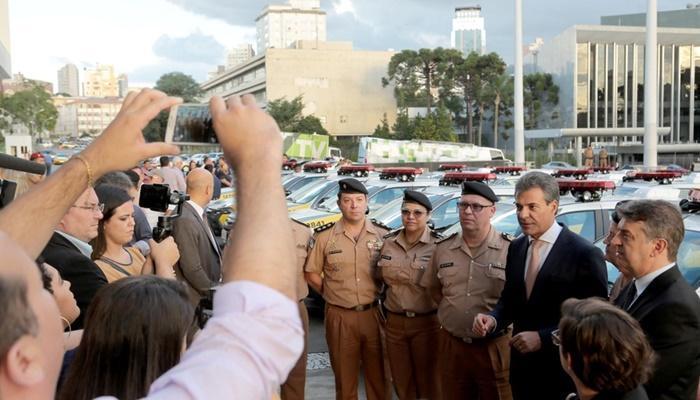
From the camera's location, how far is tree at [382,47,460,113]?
220ft

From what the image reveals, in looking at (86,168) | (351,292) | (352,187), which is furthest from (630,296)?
(86,168)

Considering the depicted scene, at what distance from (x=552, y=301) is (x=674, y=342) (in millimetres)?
1044

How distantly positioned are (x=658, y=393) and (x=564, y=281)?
1.05m

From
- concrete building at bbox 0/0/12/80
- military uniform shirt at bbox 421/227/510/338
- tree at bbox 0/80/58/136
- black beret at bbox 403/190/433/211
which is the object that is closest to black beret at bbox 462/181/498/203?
military uniform shirt at bbox 421/227/510/338

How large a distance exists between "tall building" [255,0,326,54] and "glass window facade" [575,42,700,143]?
424 feet

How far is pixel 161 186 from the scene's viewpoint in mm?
4562

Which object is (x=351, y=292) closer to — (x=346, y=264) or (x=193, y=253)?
(x=346, y=264)

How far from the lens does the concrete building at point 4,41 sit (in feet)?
100

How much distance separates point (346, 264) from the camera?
552 centimetres

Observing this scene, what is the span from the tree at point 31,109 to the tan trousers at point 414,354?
67580 mm

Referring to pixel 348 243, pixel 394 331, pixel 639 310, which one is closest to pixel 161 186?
pixel 348 243

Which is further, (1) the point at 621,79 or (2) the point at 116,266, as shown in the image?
(1) the point at 621,79

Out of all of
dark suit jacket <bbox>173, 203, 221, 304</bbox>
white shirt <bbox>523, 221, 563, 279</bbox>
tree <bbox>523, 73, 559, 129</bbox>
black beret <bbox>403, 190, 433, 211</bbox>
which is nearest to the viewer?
white shirt <bbox>523, 221, 563, 279</bbox>

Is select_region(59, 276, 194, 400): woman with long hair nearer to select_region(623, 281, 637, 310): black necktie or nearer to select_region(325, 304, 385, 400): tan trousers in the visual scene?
select_region(623, 281, 637, 310): black necktie
